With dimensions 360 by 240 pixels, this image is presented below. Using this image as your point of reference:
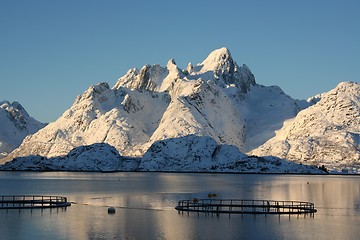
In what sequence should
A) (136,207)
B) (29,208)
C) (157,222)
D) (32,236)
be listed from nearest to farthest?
1. (32,236)
2. (157,222)
3. (29,208)
4. (136,207)

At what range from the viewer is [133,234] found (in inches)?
3600

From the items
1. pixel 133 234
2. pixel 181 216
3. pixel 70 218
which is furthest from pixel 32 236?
pixel 181 216

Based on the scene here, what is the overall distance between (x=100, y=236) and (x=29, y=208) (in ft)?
135

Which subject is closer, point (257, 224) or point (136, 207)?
point (257, 224)

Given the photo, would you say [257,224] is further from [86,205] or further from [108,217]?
[86,205]

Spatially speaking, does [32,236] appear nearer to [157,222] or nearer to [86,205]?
[157,222]

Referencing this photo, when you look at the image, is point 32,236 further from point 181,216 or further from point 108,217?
point 181,216

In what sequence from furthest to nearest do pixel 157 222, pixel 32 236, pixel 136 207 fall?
pixel 136 207
pixel 157 222
pixel 32 236

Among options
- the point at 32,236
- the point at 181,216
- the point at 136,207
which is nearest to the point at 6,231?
the point at 32,236

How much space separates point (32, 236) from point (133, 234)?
14.1 m

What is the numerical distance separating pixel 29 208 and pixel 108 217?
21.3m

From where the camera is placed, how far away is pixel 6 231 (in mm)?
92125

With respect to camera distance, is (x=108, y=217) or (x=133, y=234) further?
(x=108, y=217)

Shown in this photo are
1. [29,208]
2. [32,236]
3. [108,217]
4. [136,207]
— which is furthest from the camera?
[136,207]
